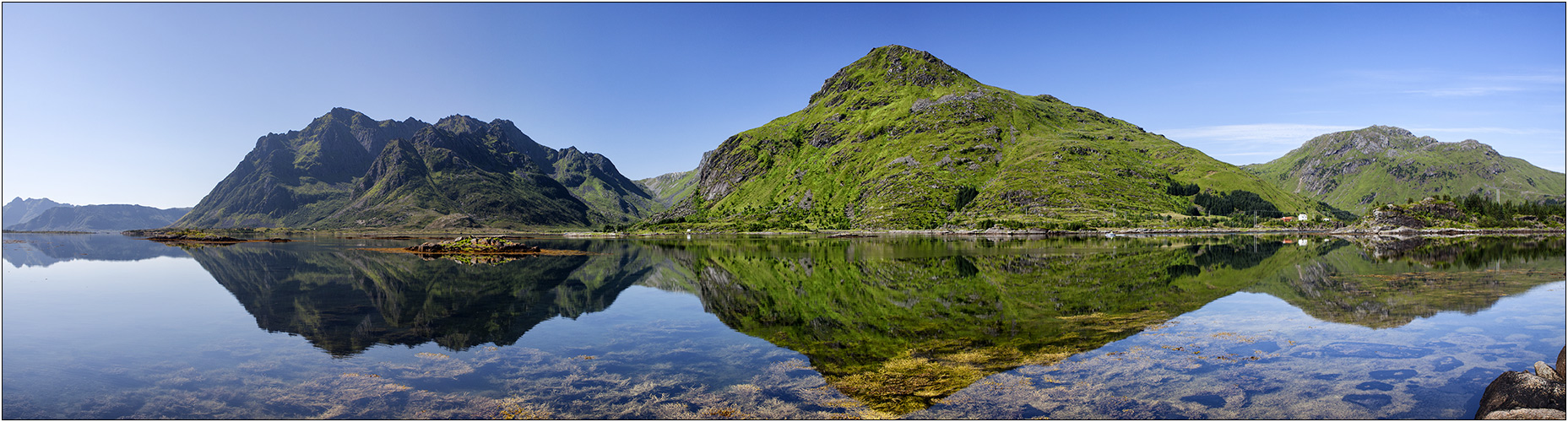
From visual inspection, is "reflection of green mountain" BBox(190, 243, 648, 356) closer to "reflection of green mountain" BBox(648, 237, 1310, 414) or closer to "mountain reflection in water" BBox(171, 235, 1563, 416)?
"mountain reflection in water" BBox(171, 235, 1563, 416)

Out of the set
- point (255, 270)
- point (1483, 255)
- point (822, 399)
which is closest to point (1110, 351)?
point (822, 399)

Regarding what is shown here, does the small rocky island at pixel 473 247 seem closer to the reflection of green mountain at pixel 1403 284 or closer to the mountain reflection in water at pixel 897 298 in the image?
the mountain reflection in water at pixel 897 298

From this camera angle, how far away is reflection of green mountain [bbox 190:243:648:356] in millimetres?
27312

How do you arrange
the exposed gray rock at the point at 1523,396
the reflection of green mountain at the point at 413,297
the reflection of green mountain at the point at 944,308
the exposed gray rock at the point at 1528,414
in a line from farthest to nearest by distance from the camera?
the reflection of green mountain at the point at 413,297
the reflection of green mountain at the point at 944,308
the exposed gray rock at the point at 1523,396
the exposed gray rock at the point at 1528,414

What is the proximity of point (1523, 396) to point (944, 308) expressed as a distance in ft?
68.4

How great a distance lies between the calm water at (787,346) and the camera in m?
16.6

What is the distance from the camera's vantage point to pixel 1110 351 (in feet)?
73.9

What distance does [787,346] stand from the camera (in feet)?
80.2

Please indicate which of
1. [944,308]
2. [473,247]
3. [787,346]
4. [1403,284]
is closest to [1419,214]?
[1403,284]

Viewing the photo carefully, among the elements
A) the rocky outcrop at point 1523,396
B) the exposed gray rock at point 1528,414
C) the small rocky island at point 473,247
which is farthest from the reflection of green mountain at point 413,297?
the rocky outcrop at point 1523,396

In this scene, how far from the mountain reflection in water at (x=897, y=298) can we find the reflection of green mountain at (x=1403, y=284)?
21 centimetres

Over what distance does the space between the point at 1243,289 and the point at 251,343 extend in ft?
186

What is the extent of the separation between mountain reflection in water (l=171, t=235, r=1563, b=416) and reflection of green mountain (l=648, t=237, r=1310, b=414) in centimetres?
13

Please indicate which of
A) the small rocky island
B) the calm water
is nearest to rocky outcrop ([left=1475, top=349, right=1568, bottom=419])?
the calm water
